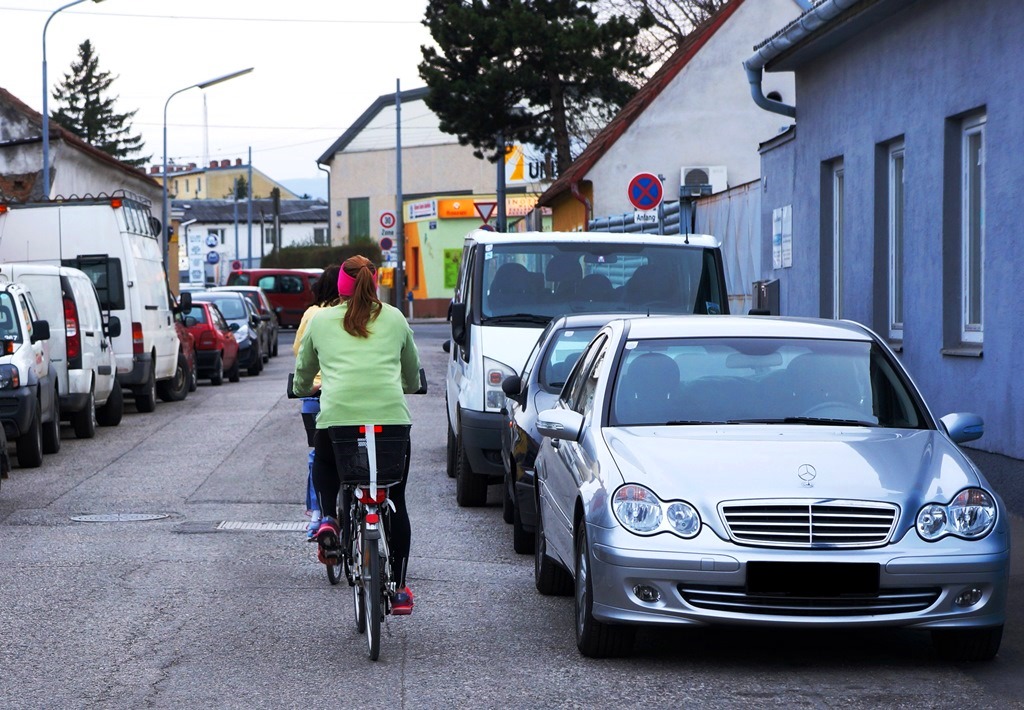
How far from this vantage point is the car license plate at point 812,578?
253 inches

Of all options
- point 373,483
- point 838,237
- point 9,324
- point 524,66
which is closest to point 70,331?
point 9,324

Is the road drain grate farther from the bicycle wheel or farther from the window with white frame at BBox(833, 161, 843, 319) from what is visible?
the window with white frame at BBox(833, 161, 843, 319)

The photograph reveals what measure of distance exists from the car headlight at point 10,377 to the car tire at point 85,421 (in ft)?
10.5

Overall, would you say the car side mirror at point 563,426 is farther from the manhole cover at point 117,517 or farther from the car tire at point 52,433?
the car tire at point 52,433

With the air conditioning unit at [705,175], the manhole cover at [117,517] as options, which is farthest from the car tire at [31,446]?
the air conditioning unit at [705,175]

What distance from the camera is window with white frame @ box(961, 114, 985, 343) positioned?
12258 millimetres

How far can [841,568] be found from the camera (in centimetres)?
643

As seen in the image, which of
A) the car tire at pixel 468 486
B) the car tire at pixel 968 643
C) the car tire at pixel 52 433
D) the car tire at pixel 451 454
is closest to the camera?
the car tire at pixel 968 643

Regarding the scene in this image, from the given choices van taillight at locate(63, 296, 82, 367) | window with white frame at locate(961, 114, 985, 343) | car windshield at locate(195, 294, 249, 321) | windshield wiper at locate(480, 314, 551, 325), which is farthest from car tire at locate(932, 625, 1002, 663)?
car windshield at locate(195, 294, 249, 321)

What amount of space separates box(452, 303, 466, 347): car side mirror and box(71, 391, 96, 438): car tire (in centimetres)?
714

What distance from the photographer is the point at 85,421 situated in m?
18.6

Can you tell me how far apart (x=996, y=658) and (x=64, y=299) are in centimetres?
1315

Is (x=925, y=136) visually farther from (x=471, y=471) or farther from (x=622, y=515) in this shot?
(x=622, y=515)

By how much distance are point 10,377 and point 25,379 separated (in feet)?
0.65
